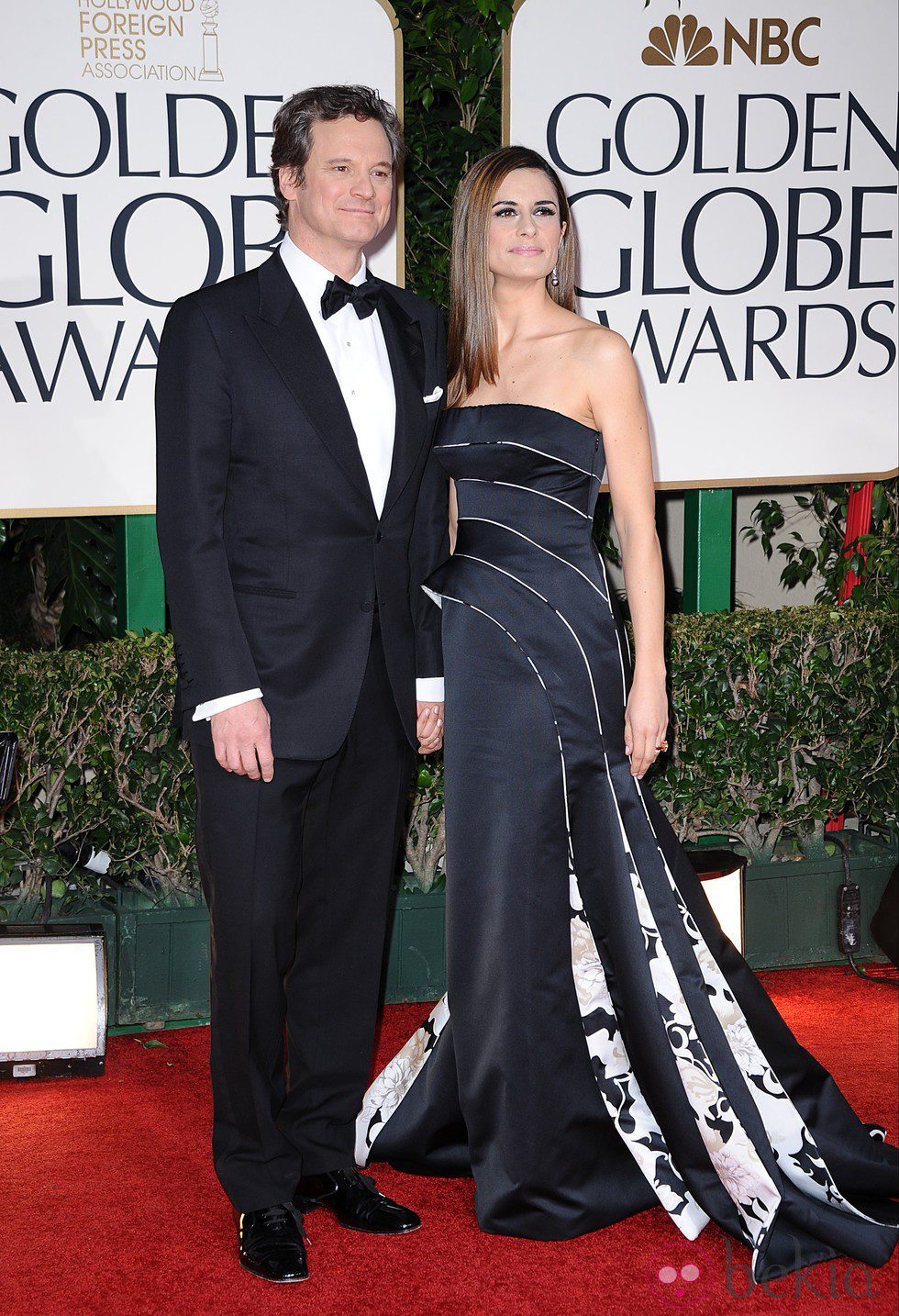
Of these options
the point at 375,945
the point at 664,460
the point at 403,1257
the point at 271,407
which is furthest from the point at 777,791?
the point at 271,407

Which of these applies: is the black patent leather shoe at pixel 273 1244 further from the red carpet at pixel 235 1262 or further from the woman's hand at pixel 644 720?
the woman's hand at pixel 644 720

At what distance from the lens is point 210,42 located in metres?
3.44

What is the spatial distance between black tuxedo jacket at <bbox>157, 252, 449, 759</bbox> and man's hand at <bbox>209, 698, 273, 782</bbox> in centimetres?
4

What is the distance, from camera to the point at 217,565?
2369 mm

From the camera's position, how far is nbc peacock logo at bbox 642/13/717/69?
372 cm

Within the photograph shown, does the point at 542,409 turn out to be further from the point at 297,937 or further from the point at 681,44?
the point at 681,44

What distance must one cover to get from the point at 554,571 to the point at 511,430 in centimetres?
26

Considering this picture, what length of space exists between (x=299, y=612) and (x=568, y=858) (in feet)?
2.16

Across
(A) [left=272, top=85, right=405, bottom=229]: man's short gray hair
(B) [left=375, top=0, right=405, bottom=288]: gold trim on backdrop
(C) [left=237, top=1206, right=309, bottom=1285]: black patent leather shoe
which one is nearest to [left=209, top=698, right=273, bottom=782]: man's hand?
(C) [left=237, top=1206, right=309, bottom=1285]: black patent leather shoe

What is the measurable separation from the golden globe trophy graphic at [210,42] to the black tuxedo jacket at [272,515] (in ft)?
3.90

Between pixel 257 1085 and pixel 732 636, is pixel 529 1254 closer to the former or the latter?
pixel 257 1085

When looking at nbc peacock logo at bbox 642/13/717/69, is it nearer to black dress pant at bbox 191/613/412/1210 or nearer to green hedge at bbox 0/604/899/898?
green hedge at bbox 0/604/899/898

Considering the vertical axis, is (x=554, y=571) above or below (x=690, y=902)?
above

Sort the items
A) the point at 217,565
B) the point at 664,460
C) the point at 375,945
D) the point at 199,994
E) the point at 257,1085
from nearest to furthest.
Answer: the point at 217,565, the point at 257,1085, the point at 375,945, the point at 199,994, the point at 664,460
